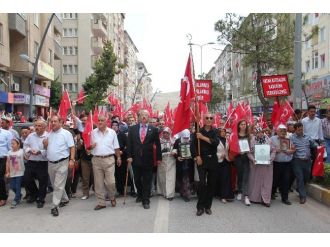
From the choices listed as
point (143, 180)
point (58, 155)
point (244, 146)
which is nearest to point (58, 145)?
point (58, 155)

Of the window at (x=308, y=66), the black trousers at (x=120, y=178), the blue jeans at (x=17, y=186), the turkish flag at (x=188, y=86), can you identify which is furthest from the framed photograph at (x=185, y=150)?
the window at (x=308, y=66)

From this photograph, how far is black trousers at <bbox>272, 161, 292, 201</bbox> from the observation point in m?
8.34

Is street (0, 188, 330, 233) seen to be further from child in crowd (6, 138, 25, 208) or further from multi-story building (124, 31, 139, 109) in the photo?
multi-story building (124, 31, 139, 109)

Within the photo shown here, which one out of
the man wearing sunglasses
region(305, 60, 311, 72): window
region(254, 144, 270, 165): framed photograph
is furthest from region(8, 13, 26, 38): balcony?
region(305, 60, 311, 72): window

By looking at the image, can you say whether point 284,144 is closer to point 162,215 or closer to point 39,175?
point 162,215

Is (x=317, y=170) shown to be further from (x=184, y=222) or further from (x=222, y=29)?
(x=222, y=29)

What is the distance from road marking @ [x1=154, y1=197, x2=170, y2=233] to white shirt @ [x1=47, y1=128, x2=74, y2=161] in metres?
2.03

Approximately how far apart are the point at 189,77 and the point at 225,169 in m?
2.19

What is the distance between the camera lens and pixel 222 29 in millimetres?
22109

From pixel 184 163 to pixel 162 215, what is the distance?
6.22 ft

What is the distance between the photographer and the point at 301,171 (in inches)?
335

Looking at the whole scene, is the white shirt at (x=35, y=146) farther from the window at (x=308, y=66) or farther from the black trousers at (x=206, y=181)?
the window at (x=308, y=66)

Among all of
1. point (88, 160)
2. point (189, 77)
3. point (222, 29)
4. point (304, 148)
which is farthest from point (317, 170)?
point (222, 29)

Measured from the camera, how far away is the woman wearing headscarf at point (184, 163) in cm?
843
